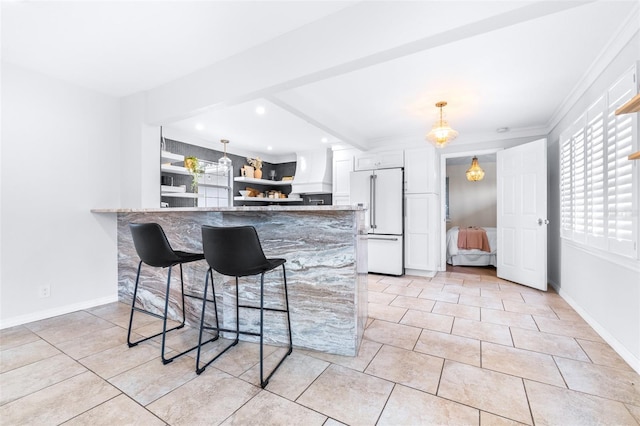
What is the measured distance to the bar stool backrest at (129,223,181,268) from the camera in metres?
2.04

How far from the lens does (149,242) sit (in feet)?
6.80

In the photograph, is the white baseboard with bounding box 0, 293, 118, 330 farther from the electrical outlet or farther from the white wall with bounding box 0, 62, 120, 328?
the electrical outlet

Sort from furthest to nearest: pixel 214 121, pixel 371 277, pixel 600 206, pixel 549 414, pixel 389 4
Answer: pixel 371 277 < pixel 214 121 < pixel 600 206 < pixel 389 4 < pixel 549 414

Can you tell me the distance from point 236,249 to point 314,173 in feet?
13.4

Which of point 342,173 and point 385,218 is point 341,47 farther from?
point 342,173

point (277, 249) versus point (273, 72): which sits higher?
point (273, 72)

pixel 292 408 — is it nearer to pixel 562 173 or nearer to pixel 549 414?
pixel 549 414

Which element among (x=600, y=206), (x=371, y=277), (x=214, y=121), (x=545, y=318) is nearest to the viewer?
(x=600, y=206)

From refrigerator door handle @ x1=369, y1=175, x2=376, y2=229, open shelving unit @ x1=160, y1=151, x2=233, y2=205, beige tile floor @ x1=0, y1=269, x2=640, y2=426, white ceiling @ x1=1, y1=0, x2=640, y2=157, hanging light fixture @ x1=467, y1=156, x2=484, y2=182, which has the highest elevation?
white ceiling @ x1=1, y1=0, x2=640, y2=157

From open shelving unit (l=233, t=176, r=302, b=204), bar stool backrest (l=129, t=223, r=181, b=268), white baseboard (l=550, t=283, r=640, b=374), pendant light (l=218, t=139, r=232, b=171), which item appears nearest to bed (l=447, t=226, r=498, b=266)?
white baseboard (l=550, t=283, r=640, b=374)

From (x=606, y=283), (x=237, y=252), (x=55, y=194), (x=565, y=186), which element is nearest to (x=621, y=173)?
(x=606, y=283)

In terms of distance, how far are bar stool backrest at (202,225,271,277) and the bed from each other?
15.8 feet

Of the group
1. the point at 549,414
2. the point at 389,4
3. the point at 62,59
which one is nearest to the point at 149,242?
the point at 62,59

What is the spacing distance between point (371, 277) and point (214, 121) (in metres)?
3.34
